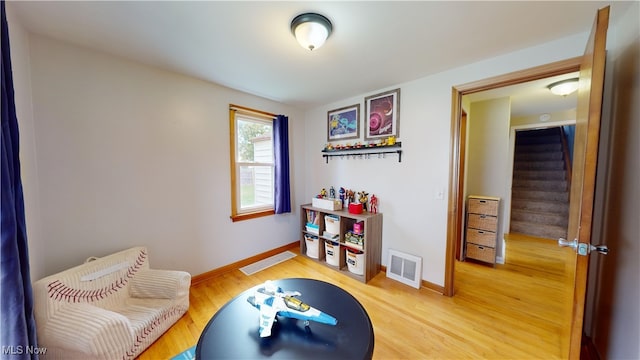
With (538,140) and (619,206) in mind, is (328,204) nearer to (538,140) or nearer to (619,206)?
(619,206)

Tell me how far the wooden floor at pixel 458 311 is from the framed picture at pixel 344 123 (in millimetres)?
1769

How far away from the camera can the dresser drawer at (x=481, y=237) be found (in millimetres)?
2682

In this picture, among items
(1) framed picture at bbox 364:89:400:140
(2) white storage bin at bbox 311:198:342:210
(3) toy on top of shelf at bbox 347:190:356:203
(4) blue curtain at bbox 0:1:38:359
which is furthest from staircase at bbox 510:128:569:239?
(4) blue curtain at bbox 0:1:38:359

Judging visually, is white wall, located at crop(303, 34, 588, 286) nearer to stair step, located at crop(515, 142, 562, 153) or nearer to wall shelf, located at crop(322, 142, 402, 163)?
wall shelf, located at crop(322, 142, 402, 163)

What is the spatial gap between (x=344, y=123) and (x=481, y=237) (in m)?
2.35

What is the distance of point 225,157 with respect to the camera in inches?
98.7

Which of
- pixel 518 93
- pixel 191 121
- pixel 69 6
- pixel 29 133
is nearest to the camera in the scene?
pixel 69 6

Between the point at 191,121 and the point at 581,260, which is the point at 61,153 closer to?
the point at 191,121

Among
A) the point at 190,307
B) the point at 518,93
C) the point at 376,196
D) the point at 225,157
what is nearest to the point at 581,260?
the point at 376,196

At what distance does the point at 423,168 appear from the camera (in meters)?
2.24

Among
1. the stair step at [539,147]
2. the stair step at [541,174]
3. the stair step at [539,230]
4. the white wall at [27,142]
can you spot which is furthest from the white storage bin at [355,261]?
the stair step at [539,147]

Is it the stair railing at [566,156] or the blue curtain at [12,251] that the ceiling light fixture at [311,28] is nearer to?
the blue curtain at [12,251]

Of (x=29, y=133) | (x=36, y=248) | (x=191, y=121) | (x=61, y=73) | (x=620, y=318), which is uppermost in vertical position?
(x=61, y=73)

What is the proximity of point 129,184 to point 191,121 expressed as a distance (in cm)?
82
